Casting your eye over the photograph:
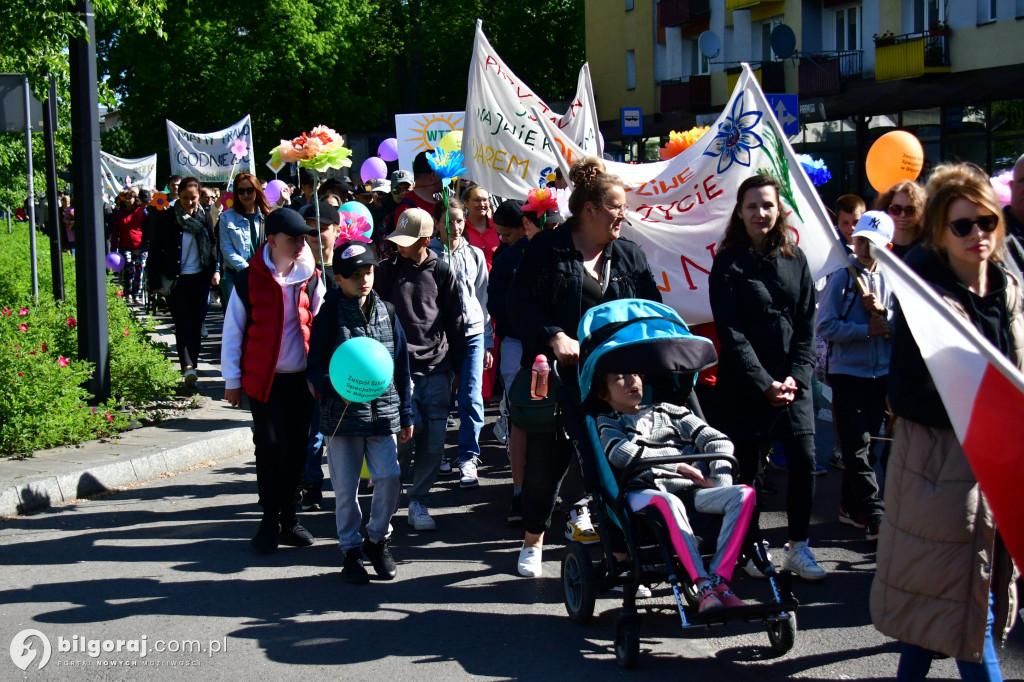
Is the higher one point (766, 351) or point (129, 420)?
point (766, 351)

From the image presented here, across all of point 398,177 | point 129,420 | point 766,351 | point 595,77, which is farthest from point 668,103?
point 766,351

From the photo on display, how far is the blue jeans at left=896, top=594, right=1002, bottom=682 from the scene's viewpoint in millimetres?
3562

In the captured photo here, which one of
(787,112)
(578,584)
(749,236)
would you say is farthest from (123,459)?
(787,112)

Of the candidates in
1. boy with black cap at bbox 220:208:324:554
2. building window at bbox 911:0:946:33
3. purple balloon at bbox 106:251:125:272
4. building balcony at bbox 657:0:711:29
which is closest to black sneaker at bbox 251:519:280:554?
boy with black cap at bbox 220:208:324:554

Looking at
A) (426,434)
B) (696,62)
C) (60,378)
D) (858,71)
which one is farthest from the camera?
(696,62)

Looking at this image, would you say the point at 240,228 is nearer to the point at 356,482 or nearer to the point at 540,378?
the point at 356,482

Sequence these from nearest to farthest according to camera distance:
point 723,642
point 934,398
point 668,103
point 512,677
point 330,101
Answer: point 934,398
point 512,677
point 723,642
point 668,103
point 330,101

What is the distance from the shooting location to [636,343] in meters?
4.96

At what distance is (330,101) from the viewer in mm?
46500

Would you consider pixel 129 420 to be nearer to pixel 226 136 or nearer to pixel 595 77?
pixel 226 136

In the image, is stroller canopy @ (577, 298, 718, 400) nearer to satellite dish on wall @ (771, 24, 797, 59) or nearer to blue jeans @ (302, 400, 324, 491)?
blue jeans @ (302, 400, 324, 491)

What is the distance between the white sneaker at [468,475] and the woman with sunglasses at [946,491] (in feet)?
14.3

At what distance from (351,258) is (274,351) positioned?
0.82m

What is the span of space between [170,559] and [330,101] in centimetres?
4205
